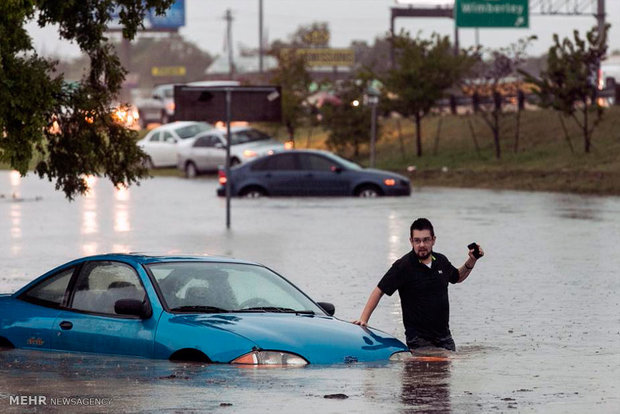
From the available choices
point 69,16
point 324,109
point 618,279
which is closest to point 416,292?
point 69,16

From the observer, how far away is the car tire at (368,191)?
42.7 metres

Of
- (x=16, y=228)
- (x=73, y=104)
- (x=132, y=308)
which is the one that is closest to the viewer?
(x=132, y=308)

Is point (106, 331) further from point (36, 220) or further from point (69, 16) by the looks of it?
point (36, 220)

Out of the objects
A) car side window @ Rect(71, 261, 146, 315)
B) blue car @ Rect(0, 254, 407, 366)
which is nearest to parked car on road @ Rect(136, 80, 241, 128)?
blue car @ Rect(0, 254, 407, 366)

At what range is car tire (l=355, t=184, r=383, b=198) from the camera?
4274cm

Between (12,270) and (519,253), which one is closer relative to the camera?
(12,270)

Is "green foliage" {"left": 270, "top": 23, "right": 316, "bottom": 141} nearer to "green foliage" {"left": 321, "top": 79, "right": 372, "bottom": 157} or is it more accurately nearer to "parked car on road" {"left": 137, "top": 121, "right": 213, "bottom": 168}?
"green foliage" {"left": 321, "top": 79, "right": 372, "bottom": 157}

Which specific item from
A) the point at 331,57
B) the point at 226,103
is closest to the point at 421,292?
the point at 226,103

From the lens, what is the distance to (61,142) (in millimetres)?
18562

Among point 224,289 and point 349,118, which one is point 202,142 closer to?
point 349,118

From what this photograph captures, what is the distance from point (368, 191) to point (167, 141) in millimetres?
21443

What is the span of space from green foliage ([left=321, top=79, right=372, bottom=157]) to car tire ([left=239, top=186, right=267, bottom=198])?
18435 mm

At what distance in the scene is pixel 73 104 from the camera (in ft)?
59.3

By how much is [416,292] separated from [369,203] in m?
27.5
